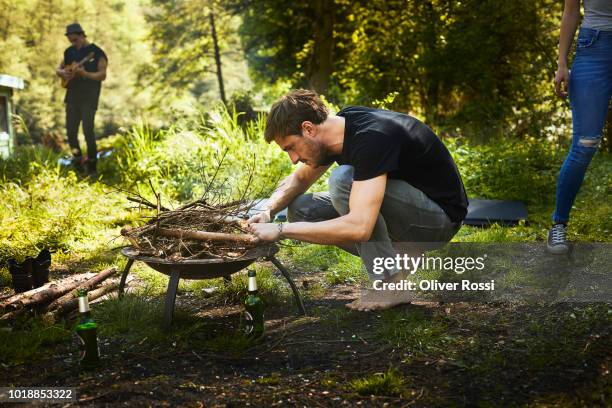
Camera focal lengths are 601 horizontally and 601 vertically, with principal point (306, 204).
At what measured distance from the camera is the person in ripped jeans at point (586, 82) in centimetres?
355

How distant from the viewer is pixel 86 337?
2.58 m

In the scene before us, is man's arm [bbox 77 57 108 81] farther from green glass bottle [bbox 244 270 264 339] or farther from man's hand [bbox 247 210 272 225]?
green glass bottle [bbox 244 270 264 339]

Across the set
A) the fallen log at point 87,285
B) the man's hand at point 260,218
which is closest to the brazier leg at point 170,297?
the man's hand at point 260,218

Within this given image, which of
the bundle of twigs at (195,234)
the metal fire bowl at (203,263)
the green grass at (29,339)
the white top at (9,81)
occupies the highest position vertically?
the white top at (9,81)

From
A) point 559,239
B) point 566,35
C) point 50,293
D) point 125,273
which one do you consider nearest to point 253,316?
point 125,273

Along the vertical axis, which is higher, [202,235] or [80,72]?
[80,72]

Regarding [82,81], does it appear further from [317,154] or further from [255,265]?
[317,154]

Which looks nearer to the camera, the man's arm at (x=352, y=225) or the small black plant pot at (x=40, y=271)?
the man's arm at (x=352, y=225)

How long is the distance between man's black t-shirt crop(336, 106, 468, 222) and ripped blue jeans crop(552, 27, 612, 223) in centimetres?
92

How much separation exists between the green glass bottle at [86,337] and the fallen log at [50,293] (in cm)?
81

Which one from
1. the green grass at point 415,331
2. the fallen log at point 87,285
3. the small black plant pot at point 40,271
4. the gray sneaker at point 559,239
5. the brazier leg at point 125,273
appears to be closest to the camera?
the green grass at point 415,331

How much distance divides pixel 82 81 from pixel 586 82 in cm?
796

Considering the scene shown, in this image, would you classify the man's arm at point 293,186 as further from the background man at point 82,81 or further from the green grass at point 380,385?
the background man at point 82,81

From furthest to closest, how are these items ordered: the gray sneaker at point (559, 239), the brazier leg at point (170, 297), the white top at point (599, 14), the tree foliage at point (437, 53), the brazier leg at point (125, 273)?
the tree foliage at point (437, 53), the gray sneaker at point (559, 239), the white top at point (599, 14), the brazier leg at point (125, 273), the brazier leg at point (170, 297)
